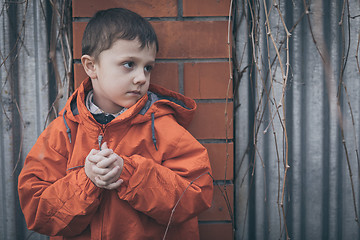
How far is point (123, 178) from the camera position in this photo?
4.02 feet

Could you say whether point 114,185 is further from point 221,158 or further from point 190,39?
point 190,39

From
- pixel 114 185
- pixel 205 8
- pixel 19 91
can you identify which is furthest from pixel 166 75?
pixel 19 91

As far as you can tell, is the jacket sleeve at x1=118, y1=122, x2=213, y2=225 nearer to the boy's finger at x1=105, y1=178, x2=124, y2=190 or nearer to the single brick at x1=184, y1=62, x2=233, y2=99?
the boy's finger at x1=105, y1=178, x2=124, y2=190

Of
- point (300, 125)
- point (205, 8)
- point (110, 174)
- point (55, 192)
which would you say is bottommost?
point (55, 192)

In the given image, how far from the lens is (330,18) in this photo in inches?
66.7

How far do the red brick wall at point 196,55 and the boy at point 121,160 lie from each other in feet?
0.46

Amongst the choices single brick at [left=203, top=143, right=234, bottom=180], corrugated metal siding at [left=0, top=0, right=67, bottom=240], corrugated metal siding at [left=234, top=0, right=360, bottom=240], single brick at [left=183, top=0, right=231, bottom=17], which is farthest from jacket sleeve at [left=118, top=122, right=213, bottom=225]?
corrugated metal siding at [left=0, top=0, right=67, bottom=240]

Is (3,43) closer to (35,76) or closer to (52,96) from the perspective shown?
(35,76)

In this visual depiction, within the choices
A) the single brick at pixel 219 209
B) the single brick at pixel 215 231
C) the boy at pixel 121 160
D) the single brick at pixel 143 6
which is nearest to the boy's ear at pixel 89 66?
the boy at pixel 121 160

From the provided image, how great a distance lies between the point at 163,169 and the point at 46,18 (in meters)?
1.14

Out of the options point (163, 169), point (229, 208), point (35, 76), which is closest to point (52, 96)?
point (35, 76)

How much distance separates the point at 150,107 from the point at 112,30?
0.39 m

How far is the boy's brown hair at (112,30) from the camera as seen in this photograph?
1.33m

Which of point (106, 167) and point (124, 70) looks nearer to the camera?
point (106, 167)
